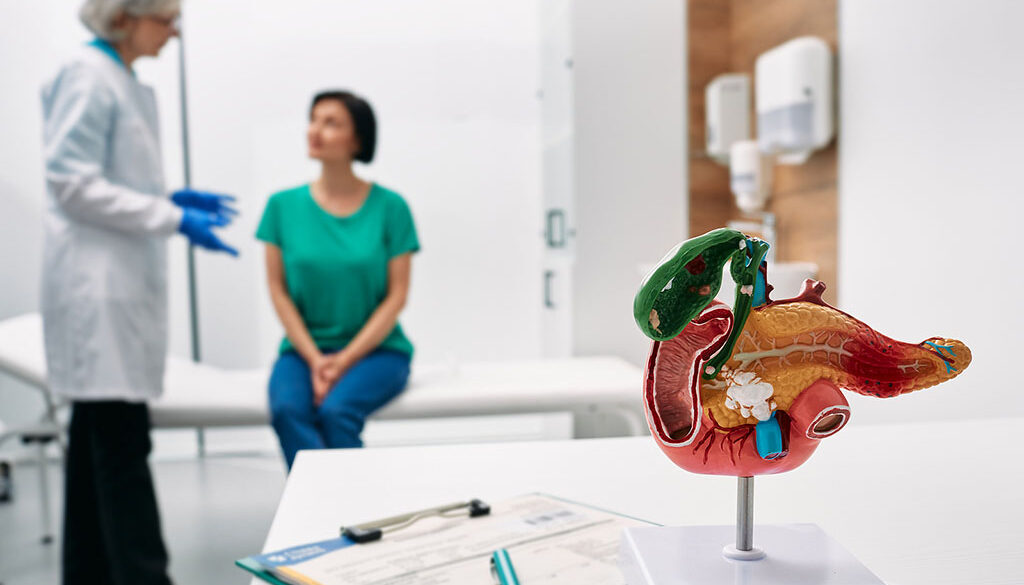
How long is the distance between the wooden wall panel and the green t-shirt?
43.5 inches

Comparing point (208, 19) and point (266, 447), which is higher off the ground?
point (208, 19)

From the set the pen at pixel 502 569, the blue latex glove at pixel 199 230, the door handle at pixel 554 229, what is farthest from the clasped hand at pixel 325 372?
Result: the pen at pixel 502 569

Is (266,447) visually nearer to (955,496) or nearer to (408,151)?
(408,151)

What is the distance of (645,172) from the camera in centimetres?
302

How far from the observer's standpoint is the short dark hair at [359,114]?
239 centimetres

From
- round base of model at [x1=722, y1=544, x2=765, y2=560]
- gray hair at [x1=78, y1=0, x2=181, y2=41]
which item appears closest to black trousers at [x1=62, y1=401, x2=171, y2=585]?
gray hair at [x1=78, y1=0, x2=181, y2=41]

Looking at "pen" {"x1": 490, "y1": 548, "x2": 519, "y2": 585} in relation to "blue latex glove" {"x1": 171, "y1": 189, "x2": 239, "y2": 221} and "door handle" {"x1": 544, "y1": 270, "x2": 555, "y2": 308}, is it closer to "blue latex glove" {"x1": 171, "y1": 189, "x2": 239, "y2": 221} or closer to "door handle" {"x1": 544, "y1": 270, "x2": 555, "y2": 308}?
"blue latex glove" {"x1": 171, "y1": 189, "x2": 239, "y2": 221}

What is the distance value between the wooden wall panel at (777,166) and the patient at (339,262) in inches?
43.6

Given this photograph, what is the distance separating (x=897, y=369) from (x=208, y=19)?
3.06 meters

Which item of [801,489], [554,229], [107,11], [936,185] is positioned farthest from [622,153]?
[801,489]

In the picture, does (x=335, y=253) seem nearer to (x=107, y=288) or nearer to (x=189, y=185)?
(x=107, y=288)

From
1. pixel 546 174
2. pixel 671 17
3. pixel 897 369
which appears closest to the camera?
pixel 897 369

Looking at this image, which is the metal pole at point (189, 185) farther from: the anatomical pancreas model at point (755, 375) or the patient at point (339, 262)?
the anatomical pancreas model at point (755, 375)

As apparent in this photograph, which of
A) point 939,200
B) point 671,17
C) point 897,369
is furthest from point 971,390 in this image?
point 671,17
